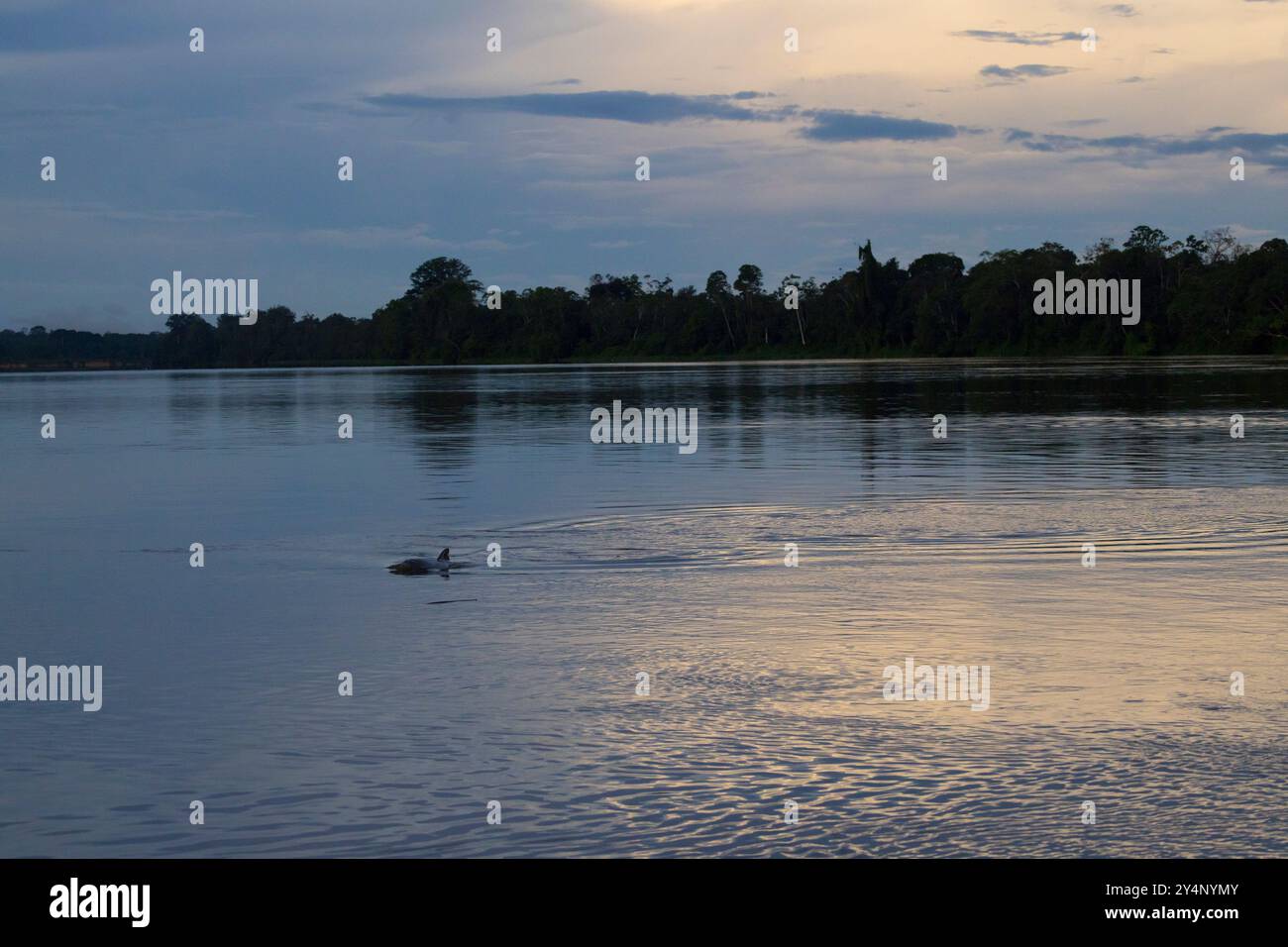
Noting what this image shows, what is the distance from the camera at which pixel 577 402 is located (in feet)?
229

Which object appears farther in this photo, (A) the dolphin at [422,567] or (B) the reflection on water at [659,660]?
(A) the dolphin at [422,567]

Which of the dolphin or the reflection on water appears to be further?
the dolphin

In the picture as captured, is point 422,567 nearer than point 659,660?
No

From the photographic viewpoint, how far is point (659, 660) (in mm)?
13070

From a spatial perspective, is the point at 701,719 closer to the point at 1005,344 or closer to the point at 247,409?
the point at 247,409

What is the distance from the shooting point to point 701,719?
436 inches

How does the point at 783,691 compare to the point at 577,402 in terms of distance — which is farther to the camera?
the point at 577,402

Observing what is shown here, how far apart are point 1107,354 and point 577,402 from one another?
389ft

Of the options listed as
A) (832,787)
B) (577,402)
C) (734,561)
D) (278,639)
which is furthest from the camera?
(577,402)

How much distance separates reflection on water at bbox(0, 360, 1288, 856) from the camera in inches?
347

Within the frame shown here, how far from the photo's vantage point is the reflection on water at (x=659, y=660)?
8.81m

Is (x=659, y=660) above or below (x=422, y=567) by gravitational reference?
below
